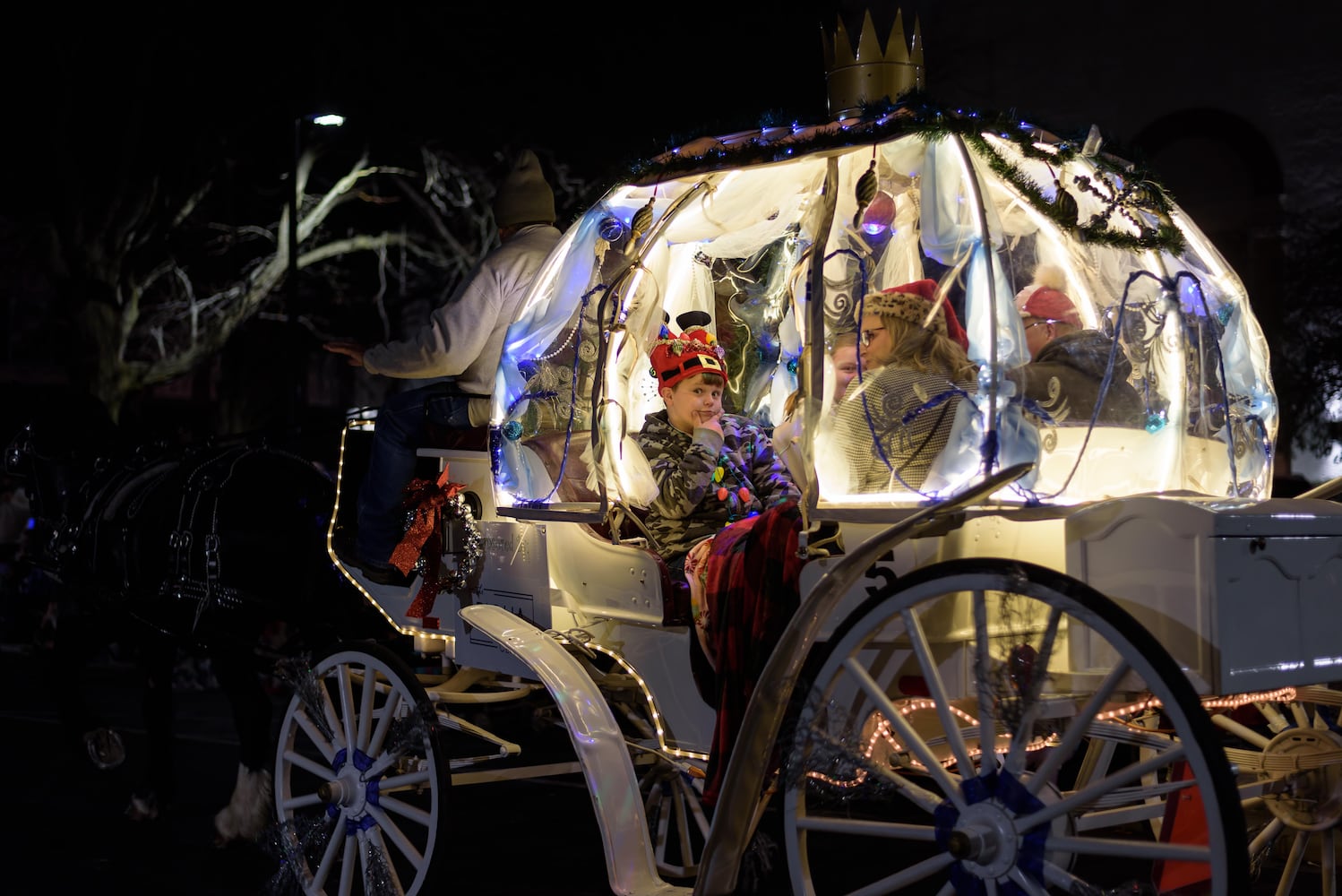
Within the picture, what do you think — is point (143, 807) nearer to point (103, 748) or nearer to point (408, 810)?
point (103, 748)

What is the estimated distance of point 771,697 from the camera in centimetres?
371

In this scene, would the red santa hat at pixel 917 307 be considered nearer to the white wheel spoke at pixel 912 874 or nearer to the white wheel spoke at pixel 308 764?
the white wheel spoke at pixel 912 874

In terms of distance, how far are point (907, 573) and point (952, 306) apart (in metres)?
0.85

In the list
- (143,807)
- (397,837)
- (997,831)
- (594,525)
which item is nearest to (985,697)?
(997,831)

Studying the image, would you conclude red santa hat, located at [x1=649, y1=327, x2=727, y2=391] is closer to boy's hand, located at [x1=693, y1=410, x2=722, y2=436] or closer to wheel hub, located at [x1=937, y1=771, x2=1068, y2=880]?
boy's hand, located at [x1=693, y1=410, x2=722, y2=436]

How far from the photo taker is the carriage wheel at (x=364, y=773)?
472cm

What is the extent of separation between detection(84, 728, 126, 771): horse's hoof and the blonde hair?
18.3ft

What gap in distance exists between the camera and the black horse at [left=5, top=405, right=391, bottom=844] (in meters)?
6.57

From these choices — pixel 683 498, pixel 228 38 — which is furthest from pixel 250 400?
pixel 683 498

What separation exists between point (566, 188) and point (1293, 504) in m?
14.1

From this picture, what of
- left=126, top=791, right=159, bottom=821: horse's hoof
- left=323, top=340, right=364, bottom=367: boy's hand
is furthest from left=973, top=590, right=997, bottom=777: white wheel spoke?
left=126, top=791, right=159, bottom=821: horse's hoof

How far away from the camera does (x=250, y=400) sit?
18.9 metres

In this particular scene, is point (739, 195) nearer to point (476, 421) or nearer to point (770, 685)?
point (476, 421)

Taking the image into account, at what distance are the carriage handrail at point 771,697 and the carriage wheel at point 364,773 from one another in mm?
1233
